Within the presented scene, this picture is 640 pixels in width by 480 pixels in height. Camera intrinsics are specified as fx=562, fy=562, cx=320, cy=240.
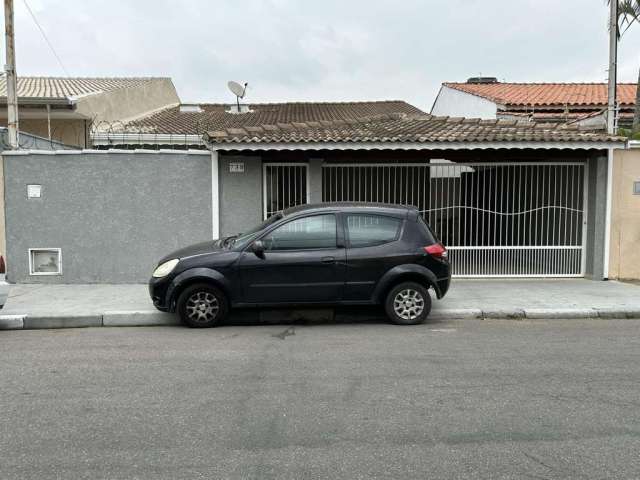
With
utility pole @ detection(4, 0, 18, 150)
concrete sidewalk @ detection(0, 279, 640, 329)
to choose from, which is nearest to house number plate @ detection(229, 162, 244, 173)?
concrete sidewalk @ detection(0, 279, 640, 329)

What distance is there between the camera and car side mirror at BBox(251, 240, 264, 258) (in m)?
7.48

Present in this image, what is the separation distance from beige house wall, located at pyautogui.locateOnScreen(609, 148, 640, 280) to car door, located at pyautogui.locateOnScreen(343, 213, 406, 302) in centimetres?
556

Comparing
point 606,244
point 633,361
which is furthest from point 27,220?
point 606,244

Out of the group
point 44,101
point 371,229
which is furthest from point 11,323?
point 44,101

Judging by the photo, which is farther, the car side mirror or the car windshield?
the car windshield

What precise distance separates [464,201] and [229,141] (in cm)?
485

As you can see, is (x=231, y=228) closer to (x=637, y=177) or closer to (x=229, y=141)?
(x=229, y=141)

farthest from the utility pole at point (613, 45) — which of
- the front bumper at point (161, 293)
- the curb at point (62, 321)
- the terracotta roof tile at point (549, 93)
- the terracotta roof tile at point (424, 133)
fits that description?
the curb at point (62, 321)

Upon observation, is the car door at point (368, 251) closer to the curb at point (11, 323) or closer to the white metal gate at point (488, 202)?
the white metal gate at point (488, 202)

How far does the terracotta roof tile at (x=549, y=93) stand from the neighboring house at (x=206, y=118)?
2.85 meters

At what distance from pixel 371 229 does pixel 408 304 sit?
115 centimetres

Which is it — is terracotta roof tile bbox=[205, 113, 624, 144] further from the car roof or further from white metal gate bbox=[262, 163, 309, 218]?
the car roof

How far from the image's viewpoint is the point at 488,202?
37.6 feet

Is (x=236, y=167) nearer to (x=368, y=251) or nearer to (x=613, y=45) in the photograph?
(x=368, y=251)
